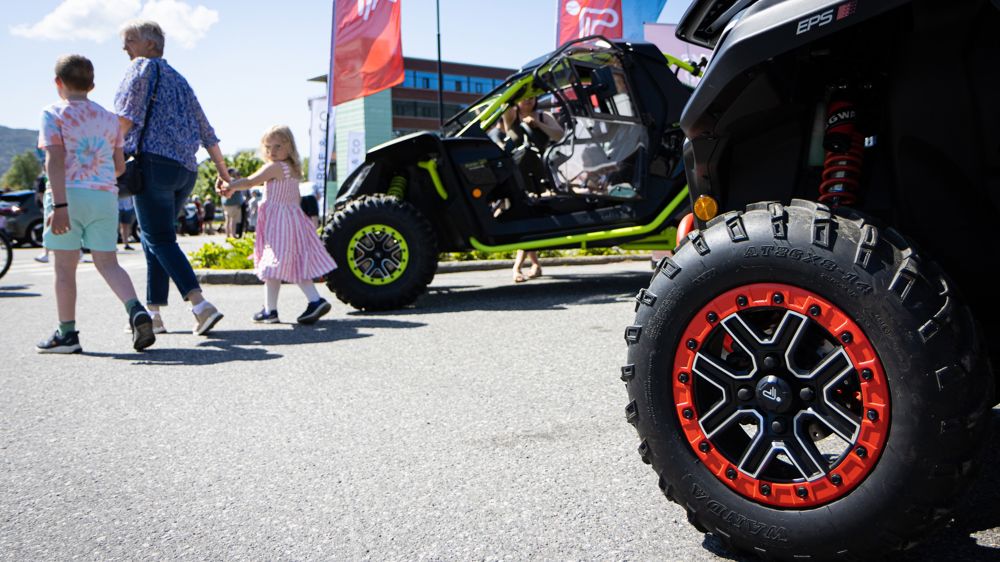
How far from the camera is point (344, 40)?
11.9 m

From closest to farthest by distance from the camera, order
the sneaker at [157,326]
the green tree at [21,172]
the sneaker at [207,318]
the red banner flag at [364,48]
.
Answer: the sneaker at [207,318] → the sneaker at [157,326] → the red banner flag at [364,48] → the green tree at [21,172]

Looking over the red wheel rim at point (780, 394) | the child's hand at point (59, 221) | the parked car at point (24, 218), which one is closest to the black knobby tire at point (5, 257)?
the child's hand at point (59, 221)

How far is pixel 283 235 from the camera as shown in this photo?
623cm

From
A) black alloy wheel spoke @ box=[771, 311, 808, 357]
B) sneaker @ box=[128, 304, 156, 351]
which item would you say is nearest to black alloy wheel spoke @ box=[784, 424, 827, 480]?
black alloy wheel spoke @ box=[771, 311, 808, 357]

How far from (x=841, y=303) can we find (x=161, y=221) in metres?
4.93

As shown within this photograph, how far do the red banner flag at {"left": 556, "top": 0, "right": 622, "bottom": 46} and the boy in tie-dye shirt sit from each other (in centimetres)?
932

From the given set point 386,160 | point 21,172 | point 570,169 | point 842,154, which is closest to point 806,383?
point 842,154

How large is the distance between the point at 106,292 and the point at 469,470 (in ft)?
25.1

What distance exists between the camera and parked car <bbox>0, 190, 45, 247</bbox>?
62.9ft

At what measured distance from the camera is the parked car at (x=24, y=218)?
62.9ft

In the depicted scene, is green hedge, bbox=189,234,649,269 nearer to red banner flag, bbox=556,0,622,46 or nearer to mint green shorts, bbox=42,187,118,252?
red banner flag, bbox=556,0,622,46

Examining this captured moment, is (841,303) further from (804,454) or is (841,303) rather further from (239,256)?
(239,256)

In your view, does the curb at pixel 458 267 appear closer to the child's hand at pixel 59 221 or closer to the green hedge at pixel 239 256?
the green hedge at pixel 239 256

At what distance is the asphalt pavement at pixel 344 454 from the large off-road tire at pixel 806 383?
292 millimetres
